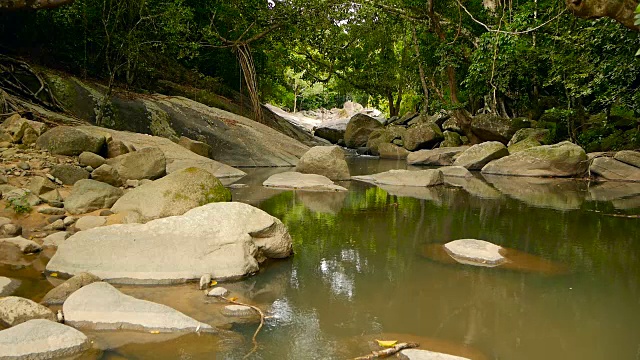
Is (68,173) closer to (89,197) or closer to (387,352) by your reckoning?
(89,197)

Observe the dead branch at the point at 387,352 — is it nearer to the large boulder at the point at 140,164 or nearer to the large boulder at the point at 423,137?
the large boulder at the point at 140,164

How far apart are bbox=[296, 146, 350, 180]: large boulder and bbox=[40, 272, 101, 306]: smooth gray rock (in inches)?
308

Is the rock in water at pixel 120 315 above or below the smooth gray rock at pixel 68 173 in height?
below

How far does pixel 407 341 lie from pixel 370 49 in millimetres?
18858

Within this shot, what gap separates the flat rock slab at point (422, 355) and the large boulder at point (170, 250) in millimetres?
1847

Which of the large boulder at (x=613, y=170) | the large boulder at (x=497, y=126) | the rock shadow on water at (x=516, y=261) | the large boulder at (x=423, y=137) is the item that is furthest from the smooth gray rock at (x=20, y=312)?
the large boulder at (x=423, y=137)

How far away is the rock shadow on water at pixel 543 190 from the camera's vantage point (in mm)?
9212

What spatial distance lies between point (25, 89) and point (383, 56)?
50.7 feet

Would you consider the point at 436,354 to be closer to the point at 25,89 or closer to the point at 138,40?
the point at 25,89

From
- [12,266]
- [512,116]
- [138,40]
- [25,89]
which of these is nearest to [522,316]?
[12,266]

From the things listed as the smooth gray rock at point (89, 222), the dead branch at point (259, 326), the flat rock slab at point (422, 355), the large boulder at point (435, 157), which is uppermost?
the large boulder at point (435, 157)

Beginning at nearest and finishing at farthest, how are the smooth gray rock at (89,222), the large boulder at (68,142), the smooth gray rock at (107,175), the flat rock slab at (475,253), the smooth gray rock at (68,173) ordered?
the flat rock slab at (475,253)
the smooth gray rock at (89,222)
the smooth gray rock at (68,173)
the smooth gray rock at (107,175)
the large boulder at (68,142)

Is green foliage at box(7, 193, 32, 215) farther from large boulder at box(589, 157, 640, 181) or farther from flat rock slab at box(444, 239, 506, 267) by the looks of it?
large boulder at box(589, 157, 640, 181)

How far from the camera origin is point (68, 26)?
42.6 feet
